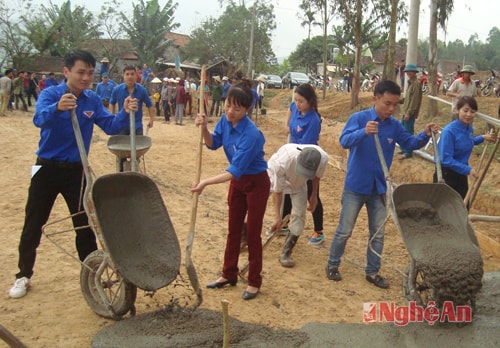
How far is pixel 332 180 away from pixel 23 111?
543 inches

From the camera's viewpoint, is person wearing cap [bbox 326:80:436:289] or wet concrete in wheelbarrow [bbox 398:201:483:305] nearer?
wet concrete in wheelbarrow [bbox 398:201:483:305]

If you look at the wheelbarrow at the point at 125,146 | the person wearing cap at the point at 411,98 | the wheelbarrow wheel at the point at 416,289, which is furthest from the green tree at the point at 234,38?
the wheelbarrow wheel at the point at 416,289

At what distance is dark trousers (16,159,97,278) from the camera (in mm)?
3455

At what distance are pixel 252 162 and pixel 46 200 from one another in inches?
59.7

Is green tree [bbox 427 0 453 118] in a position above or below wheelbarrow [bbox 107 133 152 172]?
above

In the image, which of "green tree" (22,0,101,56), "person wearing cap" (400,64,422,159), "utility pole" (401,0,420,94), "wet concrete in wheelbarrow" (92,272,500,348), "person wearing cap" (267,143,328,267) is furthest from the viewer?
"green tree" (22,0,101,56)

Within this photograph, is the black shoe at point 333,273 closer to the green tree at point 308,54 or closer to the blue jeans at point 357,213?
the blue jeans at point 357,213

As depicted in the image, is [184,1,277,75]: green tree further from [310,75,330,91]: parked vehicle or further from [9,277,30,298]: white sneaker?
[9,277,30,298]: white sneaker

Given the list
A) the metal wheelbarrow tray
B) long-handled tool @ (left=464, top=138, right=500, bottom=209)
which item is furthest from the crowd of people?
the metal wheelbarrow tray

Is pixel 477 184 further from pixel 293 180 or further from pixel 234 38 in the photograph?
pixel 234 38

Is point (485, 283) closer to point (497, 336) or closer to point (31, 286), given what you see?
point (497, 336)

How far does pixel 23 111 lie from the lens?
18031mm

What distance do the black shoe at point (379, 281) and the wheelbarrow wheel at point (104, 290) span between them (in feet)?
6.81
